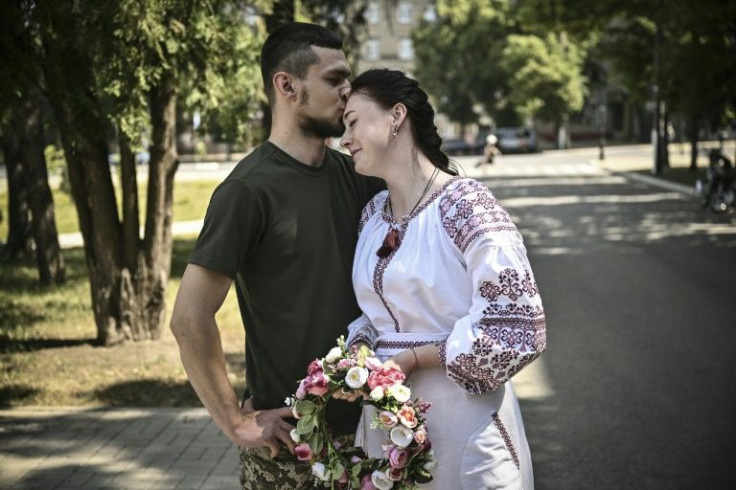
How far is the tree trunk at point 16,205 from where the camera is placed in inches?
671

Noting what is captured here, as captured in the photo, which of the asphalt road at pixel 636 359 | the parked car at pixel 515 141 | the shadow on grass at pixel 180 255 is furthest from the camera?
the parked car at pixel 515 141

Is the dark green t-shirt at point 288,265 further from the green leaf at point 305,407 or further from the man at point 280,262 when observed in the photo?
the green leaf at point 305,407

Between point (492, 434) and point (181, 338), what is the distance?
0.92 m

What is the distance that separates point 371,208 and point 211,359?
2.34 ft

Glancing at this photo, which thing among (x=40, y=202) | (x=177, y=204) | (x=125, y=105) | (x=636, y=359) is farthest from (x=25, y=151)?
(x=177, y=204)

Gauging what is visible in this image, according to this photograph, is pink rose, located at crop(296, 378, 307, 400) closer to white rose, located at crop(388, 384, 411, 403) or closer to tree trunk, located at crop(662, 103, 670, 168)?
white rose, located at crop(388, 384, 411, 403)

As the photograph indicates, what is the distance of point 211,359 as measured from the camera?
2.76 meters

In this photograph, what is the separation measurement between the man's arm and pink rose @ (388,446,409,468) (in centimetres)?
37

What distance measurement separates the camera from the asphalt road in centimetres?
596

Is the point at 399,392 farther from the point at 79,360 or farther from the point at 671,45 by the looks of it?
the point at 671,45

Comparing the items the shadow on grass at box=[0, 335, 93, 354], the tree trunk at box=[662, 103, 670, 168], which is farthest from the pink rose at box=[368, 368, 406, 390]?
the tree trunk at box=[662, 103, 670, 168]

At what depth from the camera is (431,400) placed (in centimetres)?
271

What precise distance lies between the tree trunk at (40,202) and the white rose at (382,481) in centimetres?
1172

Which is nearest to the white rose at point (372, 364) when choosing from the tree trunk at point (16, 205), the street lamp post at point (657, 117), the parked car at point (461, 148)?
the tree trunk at point (16, 205)
